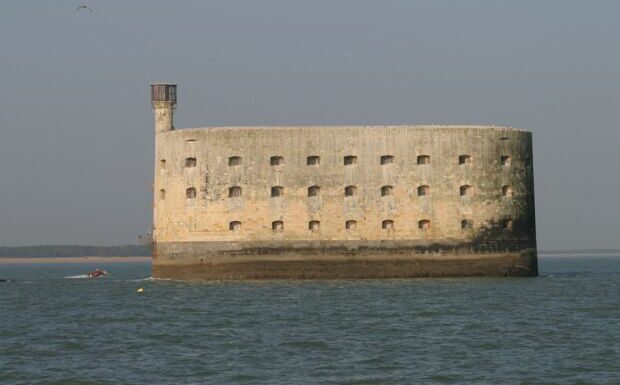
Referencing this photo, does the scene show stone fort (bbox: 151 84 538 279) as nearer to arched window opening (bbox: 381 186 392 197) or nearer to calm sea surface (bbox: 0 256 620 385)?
arched window opening (bbox: 381 186 392 197)

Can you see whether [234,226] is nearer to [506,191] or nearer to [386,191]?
[386,191]

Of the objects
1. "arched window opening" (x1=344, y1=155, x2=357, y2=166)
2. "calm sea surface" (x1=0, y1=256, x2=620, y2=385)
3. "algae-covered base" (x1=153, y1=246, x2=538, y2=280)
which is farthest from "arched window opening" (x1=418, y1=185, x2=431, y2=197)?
"calm sea surface" (x1=0, y1=256, x2=620, y2=385)

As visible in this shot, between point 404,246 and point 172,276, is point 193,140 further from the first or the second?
point 404,246

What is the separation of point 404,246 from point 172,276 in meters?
9.13

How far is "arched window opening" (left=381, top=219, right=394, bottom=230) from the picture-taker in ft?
165

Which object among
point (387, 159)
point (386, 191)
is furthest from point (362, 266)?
point (387, 159)

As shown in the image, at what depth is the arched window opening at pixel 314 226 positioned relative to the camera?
50.4 meters

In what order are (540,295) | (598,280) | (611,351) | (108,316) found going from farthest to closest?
(598,280) < (540,295) < (108,316) < (611,351)

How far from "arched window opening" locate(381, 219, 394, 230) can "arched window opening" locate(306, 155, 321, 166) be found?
327 centimetres

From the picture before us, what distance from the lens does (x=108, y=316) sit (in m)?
39.2

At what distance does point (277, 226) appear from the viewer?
50531 mm

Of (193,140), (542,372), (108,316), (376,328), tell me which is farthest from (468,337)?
(193,140)

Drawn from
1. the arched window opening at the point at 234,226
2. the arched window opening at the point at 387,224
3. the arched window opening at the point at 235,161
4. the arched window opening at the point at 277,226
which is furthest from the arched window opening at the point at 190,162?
the arched window opening at the point at 387,224

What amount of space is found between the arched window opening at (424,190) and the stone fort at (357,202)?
0.05m
